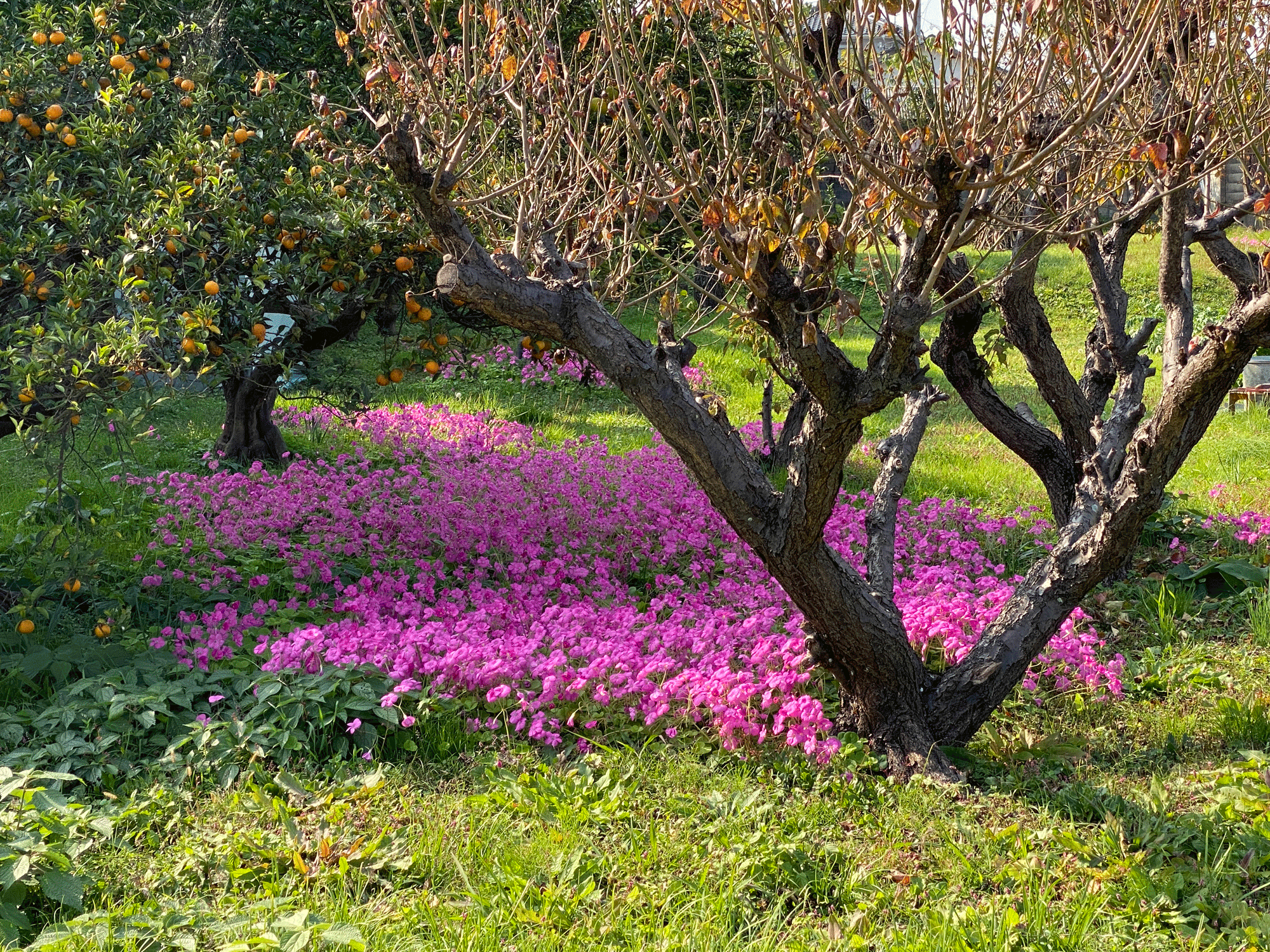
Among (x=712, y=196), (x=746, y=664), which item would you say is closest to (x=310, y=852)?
(x=746, y=664)

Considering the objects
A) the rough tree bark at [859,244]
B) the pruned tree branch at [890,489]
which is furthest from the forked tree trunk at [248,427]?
the pruned tree branch at [890,489]

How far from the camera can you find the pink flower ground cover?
446 centimetres

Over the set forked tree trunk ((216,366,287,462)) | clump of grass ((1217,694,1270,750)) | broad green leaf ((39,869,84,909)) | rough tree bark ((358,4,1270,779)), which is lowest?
clump of grass ((1217,694,1270,750))

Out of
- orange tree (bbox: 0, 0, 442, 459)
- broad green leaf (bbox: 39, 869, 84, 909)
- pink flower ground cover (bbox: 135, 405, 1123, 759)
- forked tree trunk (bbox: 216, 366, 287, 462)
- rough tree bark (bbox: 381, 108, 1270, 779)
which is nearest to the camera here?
broad green leaf (bbox: 39, 869, 84, 909)

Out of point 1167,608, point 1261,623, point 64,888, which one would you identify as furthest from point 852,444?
point 1167,608

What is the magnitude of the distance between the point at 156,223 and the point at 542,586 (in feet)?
8.57

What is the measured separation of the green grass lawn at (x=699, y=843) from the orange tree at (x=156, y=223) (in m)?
1.09

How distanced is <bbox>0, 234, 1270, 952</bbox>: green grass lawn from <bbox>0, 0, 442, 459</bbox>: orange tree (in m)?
1.09

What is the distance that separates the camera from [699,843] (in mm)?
3561

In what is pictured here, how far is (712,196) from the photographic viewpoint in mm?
3291

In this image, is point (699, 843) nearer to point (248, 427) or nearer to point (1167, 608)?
point (1167, 608)

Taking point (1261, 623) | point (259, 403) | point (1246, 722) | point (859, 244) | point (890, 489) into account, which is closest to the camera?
point (859, 244)

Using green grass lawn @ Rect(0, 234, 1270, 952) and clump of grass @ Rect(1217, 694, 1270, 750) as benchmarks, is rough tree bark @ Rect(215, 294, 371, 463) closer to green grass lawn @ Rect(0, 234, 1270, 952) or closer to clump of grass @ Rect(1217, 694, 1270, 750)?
green grass lawn @ Rect(0, 234, 1270, 952)

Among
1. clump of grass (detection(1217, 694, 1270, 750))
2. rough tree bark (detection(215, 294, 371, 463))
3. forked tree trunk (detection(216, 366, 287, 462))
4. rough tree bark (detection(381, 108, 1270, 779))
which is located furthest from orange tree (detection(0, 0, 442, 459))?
clump of grass (detection(1217, 694, 1270, 750))
